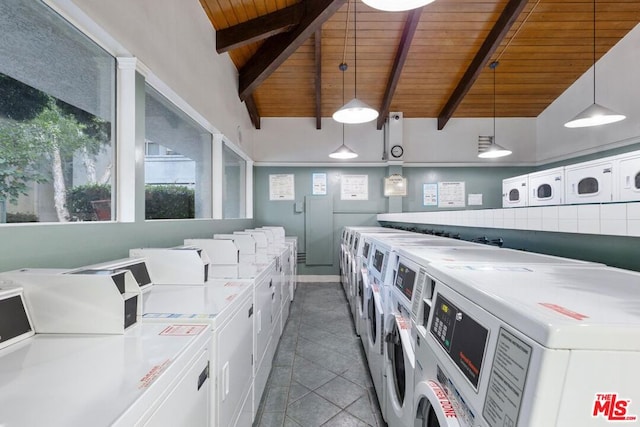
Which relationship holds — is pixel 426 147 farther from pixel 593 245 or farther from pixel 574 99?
pixel 593 245

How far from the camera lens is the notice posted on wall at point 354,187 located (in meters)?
5.64

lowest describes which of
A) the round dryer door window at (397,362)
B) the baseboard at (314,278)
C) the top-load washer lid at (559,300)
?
the baseboard at (314,278)

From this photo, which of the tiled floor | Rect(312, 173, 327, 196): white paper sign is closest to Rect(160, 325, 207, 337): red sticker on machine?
the tiled floor

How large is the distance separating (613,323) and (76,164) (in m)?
2.13

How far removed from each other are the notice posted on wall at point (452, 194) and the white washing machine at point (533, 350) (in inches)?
201

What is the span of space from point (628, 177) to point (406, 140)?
123 inches

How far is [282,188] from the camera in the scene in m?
5.61

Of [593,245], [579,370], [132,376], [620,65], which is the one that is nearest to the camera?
[579,370]

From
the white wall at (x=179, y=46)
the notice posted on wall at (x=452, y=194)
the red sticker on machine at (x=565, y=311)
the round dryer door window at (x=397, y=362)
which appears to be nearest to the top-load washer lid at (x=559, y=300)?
the red sticker on machine at (x=565, y=311)

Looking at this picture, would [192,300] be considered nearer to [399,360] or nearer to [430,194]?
[399,360]

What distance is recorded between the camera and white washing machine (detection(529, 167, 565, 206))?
425cm

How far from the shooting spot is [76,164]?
5.08 feet

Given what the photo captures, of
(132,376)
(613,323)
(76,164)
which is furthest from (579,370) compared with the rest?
(76,164)

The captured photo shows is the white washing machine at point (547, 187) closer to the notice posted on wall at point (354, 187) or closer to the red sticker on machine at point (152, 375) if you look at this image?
the notice posted on wall at point (354, 187)
